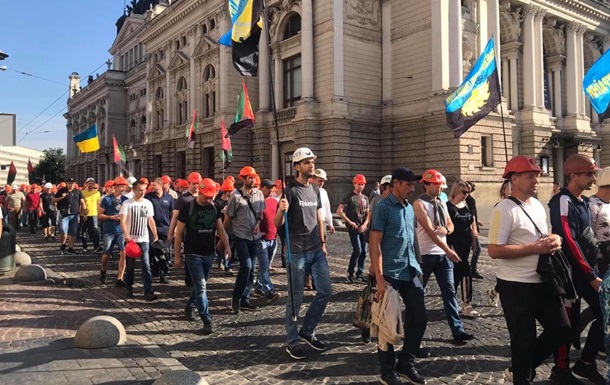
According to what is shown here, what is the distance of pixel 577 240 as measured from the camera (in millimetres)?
4047

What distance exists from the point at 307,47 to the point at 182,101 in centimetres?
1779

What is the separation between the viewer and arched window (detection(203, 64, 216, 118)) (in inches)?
1491

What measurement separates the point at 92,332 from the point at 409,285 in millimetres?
3351

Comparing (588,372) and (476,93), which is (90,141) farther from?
(588,372)

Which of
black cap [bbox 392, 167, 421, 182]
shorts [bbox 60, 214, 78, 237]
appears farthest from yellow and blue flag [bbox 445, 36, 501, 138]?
shorts [bbox 60, 214, 78, 237]

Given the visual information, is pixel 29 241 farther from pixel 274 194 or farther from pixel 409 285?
pixel 409 285

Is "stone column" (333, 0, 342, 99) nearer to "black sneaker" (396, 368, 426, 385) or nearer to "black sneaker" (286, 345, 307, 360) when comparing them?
"black sneaker" (286, 345, 307, 360)

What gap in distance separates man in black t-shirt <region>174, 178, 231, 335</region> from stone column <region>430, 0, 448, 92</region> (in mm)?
21224

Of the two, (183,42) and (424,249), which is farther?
(183,42)

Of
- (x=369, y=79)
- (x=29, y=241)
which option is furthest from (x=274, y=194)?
(x=369, y=79)

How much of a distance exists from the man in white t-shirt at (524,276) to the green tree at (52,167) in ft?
274

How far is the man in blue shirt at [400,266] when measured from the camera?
420cm

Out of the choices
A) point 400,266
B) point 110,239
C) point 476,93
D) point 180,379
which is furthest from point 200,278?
point 476,93

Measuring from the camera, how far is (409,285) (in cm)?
436
